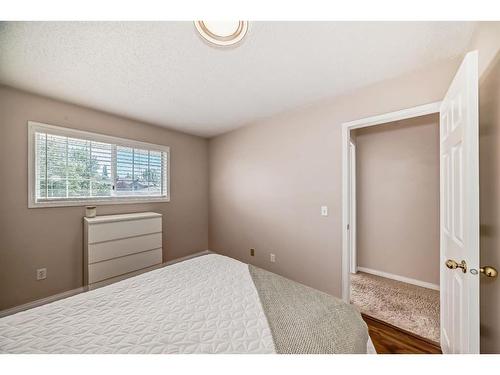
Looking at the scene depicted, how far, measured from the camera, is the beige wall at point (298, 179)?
194cm

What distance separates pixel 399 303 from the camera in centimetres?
227

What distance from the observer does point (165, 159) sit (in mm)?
3275

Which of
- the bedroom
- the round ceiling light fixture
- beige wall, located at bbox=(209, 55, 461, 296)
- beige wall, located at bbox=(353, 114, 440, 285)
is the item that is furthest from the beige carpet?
the round ceiling light fixture

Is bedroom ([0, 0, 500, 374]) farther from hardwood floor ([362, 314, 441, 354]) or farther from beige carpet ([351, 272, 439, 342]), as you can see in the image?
beige carpet ([351, 272, 439, 342])

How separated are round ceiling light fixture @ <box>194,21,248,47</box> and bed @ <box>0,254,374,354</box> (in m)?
1.67

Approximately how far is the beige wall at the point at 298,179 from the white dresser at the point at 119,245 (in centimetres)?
119

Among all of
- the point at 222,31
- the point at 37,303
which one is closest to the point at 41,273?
the point at 37,303

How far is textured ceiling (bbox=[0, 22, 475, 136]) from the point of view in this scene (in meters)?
1.31

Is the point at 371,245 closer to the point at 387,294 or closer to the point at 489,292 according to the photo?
the point at 387,294

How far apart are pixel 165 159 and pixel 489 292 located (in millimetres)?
3583

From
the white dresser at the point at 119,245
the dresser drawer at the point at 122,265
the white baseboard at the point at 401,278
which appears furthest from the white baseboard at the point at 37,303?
the white baseboard at the point at 401,278

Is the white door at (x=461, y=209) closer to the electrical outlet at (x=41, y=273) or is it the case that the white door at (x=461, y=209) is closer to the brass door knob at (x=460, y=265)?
the brass door knob at (x=460, y=265)

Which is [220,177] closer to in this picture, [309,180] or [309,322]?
[309,180]
